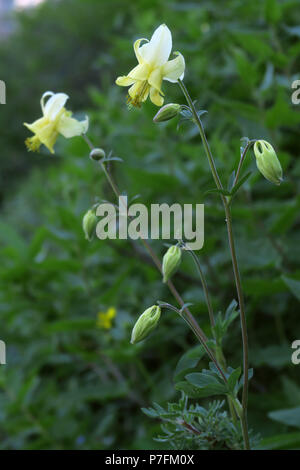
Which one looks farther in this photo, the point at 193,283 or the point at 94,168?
the point at 94,168

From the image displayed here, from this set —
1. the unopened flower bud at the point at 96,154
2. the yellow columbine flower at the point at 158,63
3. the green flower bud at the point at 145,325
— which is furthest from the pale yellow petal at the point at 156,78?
the green flower bud at the point at 145,325

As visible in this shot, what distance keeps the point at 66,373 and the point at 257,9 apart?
148 cm

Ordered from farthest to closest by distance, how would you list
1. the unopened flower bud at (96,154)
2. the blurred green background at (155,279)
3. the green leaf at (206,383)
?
the blurred green background at (155,279), the unopened flower bud at (96,154), the green leaf at (206,383)

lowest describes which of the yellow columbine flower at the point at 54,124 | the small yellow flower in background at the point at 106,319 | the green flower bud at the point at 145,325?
the green flower bud at the point at 145,325

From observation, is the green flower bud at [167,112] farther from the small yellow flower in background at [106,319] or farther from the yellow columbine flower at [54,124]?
the small yellow flower in background at [106,319]

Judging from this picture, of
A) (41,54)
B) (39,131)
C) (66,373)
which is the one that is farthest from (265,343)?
(41,54)

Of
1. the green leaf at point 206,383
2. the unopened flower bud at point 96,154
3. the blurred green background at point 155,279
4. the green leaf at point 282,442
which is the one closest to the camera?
the green leaf at point 206,383

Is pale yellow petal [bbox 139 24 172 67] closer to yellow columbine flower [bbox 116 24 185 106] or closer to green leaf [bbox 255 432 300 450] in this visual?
yellow columbine flower [bbox 116 24 185 106]

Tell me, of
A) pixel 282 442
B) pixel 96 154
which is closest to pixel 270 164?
pixel 96 154

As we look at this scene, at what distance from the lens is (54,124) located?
27.3 inches

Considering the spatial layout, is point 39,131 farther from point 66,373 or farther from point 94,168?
point 66,373

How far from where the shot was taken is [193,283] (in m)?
1.30

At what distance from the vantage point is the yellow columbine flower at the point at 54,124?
681mm

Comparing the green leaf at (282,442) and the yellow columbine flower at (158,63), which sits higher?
the yellow columbine flower at (158,63)
